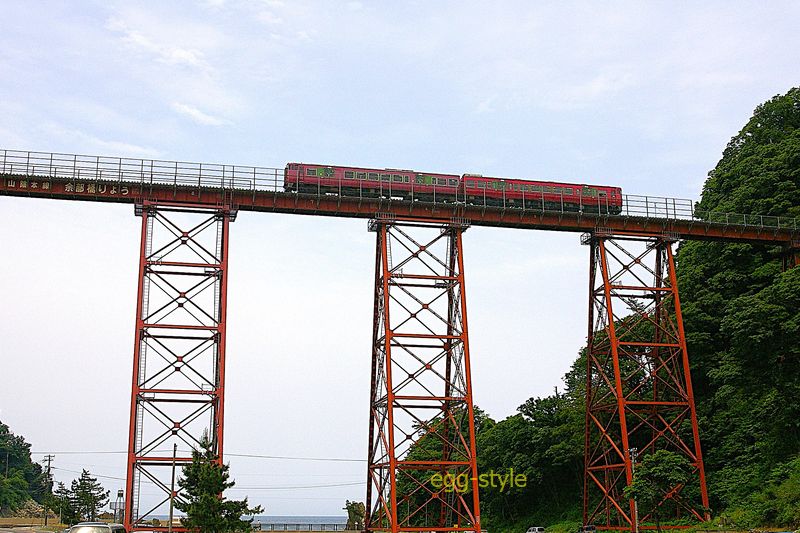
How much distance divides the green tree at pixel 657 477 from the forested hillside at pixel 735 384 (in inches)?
143

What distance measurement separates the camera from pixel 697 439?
42281 mm

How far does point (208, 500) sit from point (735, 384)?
27392mm

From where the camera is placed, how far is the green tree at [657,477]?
38938 millimetres

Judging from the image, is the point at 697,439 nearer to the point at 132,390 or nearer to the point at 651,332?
the point at 651,332

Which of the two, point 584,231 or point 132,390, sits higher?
point 584,231

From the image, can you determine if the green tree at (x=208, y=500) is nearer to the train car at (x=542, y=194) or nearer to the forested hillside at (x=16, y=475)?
the train car at (x=542, y=194)

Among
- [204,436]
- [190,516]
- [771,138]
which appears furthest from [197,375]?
[771,138]

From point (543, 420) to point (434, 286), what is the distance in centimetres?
2307

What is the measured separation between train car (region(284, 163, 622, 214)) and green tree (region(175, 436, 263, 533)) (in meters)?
13.3

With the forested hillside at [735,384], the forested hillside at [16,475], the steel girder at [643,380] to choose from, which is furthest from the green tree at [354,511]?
the forested hillside at [16,475]

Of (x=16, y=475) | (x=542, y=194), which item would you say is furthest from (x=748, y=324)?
(x=16, y=475)

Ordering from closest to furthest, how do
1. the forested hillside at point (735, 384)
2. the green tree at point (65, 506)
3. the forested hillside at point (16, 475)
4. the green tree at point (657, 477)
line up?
the green tree at point (657, 477) → the forested hillside at point (735, 384) → the green tree at point (65, 506) → the forested hillside at point (16, 475)

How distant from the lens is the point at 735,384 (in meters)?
45.6

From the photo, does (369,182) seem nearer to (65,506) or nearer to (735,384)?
(735,384)
